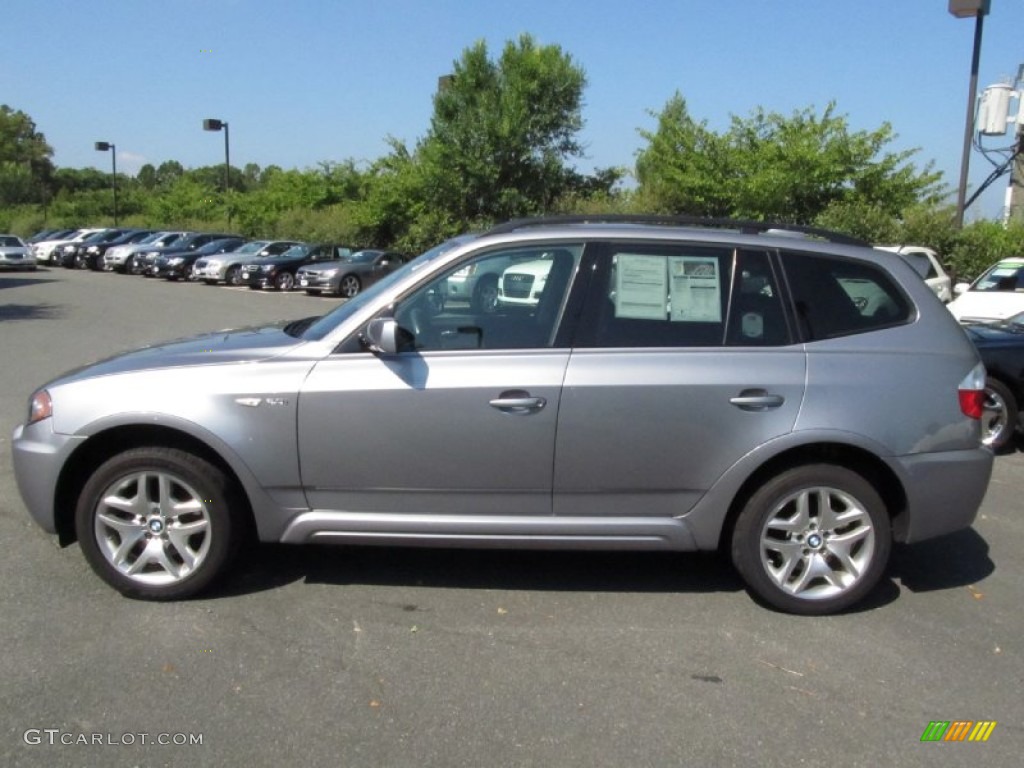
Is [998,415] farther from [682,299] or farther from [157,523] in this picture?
[157,523]

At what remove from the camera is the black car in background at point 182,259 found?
3003 cm

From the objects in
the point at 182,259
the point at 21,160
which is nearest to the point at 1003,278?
the point at 182,259

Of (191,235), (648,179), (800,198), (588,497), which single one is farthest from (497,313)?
(191,235)

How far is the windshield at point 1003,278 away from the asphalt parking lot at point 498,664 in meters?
10.1

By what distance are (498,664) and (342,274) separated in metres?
22.2

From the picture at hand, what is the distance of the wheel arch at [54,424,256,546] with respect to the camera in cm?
414

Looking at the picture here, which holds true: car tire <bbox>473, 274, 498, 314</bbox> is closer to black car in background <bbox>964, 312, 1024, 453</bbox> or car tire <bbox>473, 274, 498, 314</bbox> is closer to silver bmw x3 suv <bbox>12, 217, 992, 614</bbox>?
silver bmw x3 suv <bbox>12, 217, 992, 614</bbox>

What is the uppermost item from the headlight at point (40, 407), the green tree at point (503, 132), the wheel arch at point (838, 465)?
the green tree at point (503, 132)

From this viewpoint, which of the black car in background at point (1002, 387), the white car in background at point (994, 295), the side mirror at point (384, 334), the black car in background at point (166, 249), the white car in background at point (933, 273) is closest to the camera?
the side mirror at point (384, 334)

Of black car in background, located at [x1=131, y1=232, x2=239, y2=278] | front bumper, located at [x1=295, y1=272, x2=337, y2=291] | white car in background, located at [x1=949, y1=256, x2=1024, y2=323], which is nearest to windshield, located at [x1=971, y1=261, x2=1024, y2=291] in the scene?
white car in background, located at [x1=949, y1=256, x2=1024, y2=323]

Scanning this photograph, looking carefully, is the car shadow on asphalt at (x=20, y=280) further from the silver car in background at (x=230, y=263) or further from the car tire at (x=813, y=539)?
the car tire at (x=813, y=539)

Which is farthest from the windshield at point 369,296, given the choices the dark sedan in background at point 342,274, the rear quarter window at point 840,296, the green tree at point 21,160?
the green tree at point 21,160

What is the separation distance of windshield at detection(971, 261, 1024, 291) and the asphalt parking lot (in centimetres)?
1007

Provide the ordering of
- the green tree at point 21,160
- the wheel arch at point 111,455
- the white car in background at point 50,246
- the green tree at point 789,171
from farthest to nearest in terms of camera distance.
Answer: the green tree at point 21,160 → the white car in background at point 50,246 → the green tree at point 789,171 → the wheel arch at point 111,455
